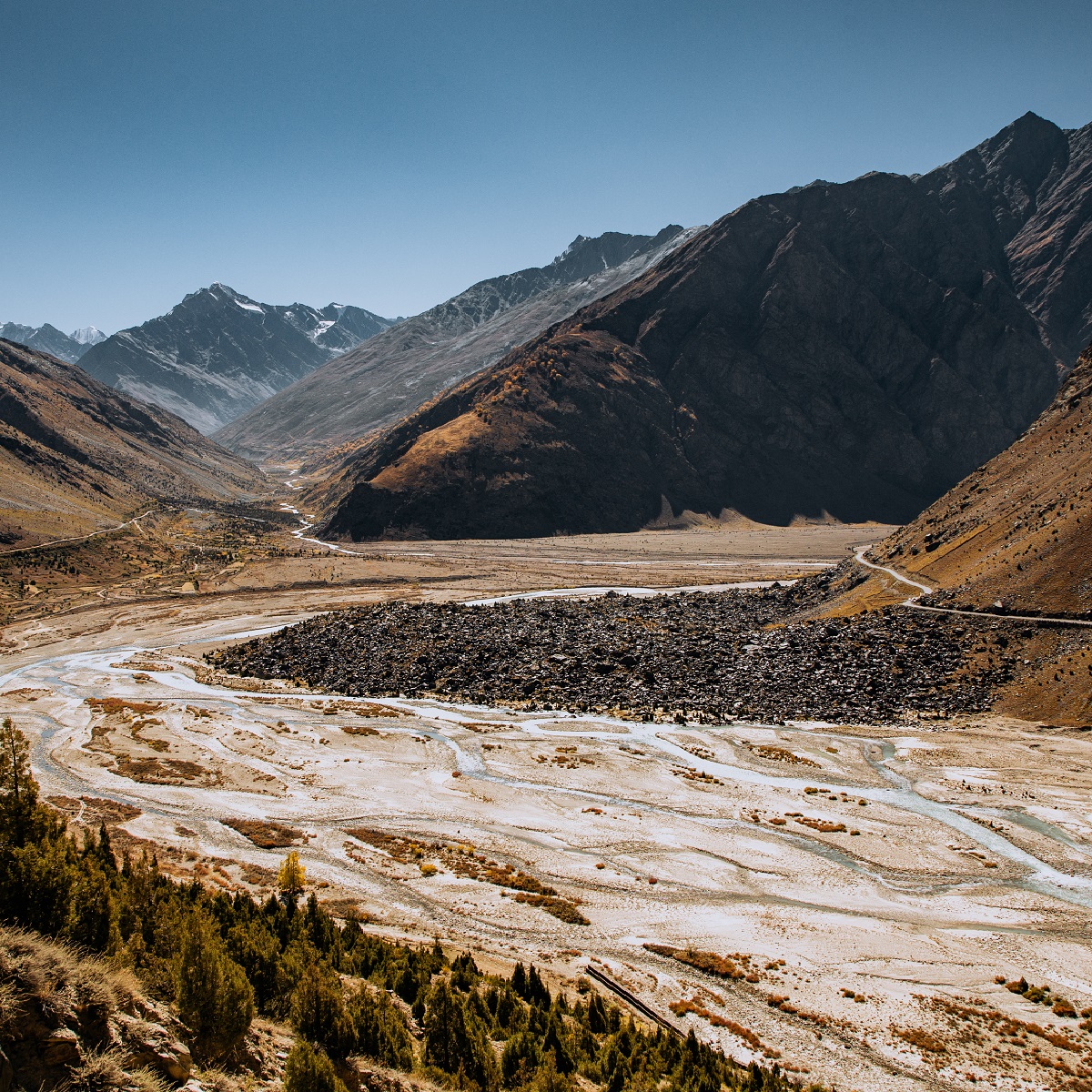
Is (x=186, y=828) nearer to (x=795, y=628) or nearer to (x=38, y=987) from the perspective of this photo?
(x=38, y=987)

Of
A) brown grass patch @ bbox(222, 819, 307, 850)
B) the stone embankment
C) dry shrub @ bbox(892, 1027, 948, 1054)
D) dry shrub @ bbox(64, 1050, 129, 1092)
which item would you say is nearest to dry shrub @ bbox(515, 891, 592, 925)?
dry shrub @ bbox(892, 1027, 948, 1054)

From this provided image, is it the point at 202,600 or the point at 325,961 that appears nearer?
the point at 325,961

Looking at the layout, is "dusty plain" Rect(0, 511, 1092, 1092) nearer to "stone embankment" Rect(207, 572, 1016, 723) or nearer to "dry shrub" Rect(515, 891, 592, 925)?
"dry shrub" Rect(515, 891, 592, 925)

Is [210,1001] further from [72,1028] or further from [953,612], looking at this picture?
[953,612]

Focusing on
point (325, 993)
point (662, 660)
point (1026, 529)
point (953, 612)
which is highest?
point (1026, 529)

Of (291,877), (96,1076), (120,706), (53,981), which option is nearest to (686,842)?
(291,877)

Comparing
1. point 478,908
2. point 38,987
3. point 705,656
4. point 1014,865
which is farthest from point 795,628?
point 38,987
